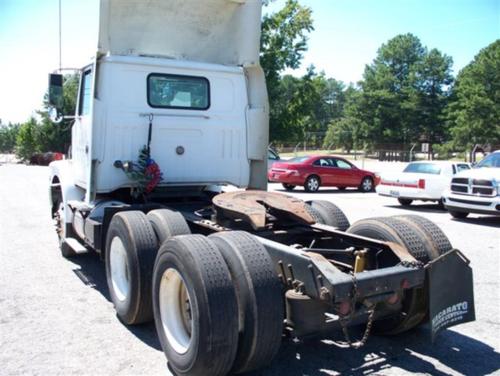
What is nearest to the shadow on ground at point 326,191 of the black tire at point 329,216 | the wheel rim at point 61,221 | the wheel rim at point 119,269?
Result: the wheel rim at point 61,221

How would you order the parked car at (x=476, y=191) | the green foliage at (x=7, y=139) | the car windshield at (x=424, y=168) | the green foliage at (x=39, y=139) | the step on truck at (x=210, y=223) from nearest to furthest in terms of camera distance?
the step on truck at (x=210, y=223) → the parked car at (x=476, y=191) → the car windshield at (x=424, y=168) → the green foliage at (x=39, y=139) → the green foliage at (x=7, y=139)

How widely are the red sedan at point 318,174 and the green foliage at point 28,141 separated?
3562 centimetres

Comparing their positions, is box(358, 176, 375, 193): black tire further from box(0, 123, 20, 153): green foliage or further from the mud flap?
box(0, 123, 20, 153): green foliage

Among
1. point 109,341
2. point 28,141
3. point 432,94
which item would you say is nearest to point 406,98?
point 432,94

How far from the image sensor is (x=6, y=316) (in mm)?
5172

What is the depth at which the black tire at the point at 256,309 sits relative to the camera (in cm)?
343

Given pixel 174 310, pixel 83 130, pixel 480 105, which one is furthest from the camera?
pixel 480 105

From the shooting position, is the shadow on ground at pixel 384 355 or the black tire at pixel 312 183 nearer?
the shadow on ground at pixel 384 355

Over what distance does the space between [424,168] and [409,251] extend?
1163cm

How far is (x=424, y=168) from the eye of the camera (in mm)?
15141

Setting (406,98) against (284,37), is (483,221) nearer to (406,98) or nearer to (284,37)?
(284,37)

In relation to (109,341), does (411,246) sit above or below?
above

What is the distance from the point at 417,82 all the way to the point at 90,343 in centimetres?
6966

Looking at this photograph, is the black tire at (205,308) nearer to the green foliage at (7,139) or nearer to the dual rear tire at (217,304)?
the dual rear tire at (217,304)
